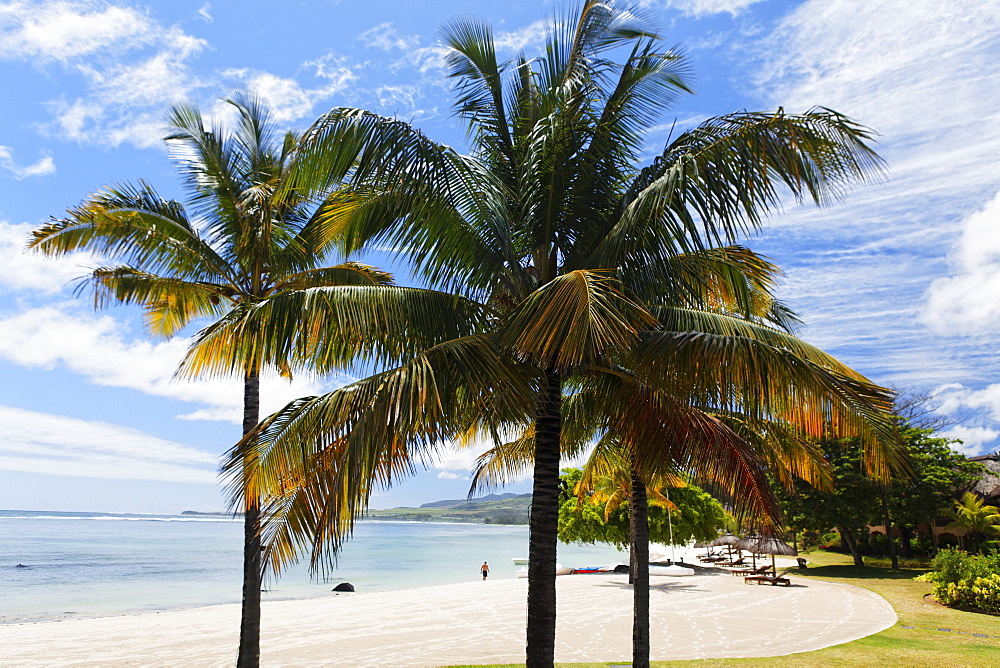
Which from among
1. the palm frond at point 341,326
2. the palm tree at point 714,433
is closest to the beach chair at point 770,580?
the palm tree at point 714,433

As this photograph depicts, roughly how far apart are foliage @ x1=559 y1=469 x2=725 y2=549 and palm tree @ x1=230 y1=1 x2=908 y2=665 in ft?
75.7

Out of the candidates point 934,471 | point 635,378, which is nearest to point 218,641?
point 635,378

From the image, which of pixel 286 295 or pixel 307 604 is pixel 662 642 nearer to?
pixel 286 295

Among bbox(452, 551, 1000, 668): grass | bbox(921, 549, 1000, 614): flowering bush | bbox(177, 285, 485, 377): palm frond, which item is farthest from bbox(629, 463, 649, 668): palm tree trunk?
bbox(921, 549, 1000, 614): flowering bush

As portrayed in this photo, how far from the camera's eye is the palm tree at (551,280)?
18.0ft

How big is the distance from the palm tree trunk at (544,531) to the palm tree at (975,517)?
95.2 feet

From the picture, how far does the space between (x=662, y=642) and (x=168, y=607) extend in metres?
25.7

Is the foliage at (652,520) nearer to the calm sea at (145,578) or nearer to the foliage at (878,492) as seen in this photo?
the foliage at (878,492)

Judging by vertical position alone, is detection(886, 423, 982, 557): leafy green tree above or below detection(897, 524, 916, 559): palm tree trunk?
above

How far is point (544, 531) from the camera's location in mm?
6793

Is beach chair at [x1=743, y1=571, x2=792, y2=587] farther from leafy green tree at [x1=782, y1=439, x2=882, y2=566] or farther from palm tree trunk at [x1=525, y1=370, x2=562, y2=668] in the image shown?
palm tree trunk at [x1=525, y1=370, x2=562, y2=668]

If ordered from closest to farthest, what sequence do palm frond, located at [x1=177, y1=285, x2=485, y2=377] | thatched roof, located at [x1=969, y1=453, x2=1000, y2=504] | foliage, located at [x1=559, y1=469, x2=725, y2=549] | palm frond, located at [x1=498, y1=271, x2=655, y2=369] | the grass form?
palm frond, located at [x1=498, y1=271, x2=655, y2=369], palm frond, located at [x1=177, y1=285, x2=485, y2=377], the grass, foliage, located at [x1=559, y1=469, x2=725, y2=549], thatched roof, located at [x1=969, y1=453, x2=1000, y2=504]

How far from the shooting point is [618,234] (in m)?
6.68

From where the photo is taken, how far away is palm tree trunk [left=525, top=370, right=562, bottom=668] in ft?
21.4
